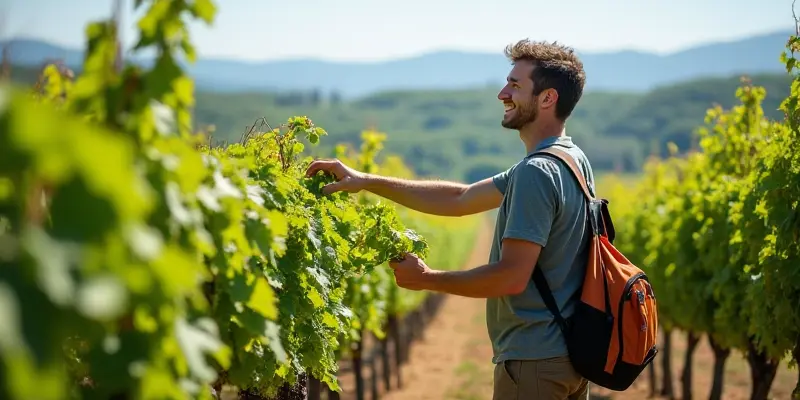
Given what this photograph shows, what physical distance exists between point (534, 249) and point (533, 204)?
18 centimetres

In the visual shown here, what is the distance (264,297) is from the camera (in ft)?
8.20

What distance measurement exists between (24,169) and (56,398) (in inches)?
14.5

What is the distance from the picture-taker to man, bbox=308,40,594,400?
3389 millimetres

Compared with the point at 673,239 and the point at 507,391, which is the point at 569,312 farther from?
the point at 673,239

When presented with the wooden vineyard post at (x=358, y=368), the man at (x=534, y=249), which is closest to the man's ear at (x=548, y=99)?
the man at (x=534, y=249)

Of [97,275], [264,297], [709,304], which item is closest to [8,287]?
[97,275]

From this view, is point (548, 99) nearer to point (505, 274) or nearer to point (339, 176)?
point (505, 274)

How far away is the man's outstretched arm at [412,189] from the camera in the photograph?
4.27 m

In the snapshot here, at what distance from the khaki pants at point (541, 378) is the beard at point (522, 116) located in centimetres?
106

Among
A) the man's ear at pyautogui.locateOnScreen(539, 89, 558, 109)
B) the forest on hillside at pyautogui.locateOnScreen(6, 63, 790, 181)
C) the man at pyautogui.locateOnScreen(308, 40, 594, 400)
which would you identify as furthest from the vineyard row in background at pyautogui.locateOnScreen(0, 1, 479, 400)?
the forest on hillside at pyautogui.locateOnScreen(6, 63, 790, 181)

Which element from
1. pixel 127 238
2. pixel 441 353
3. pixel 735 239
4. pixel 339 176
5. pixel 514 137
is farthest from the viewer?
pixel 514 137

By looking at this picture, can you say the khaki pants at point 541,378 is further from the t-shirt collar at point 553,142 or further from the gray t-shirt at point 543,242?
the t-shirt collar at point 553,142

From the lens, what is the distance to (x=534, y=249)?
3383 millimetres

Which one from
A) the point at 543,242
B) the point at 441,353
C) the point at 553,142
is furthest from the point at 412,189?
the point at 441,353
